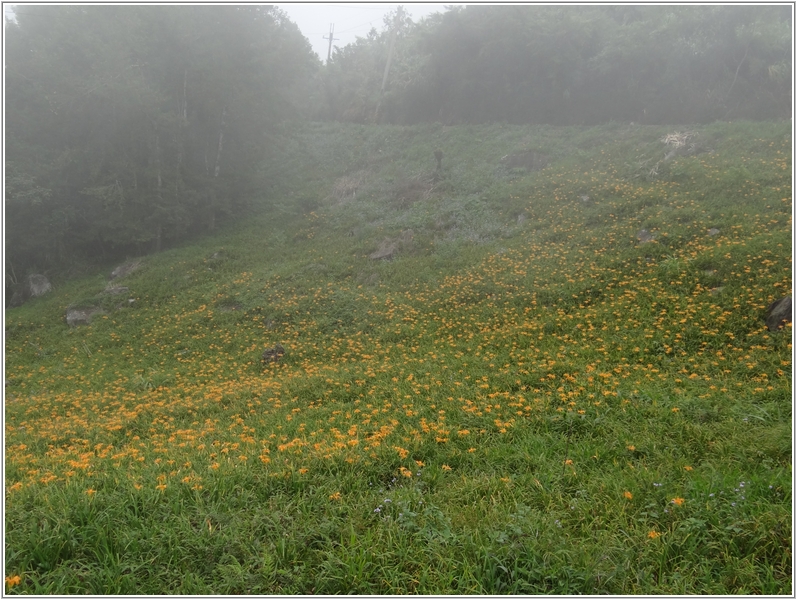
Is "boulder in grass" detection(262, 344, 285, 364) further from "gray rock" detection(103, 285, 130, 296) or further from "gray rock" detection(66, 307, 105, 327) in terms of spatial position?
"gray rock" detection(103, 285, 130, 296)

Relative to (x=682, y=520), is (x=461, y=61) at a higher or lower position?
higher

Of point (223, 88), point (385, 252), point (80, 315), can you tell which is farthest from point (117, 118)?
point (385, 252)

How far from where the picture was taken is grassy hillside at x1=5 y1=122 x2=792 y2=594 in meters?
3.43

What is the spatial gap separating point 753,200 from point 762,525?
1308 cm

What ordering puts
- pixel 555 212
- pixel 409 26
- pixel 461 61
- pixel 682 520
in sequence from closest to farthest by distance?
pixel 682 520, pixel 555 212, pixel 461 61, pixel 409 26

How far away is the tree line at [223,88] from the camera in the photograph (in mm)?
18672

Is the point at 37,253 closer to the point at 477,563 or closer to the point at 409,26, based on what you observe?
the point at 477,563

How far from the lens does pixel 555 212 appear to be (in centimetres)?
1655

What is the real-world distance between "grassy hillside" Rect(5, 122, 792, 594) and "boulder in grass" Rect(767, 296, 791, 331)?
0.59ft

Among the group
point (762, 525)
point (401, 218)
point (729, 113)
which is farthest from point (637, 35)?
point (762, 525)

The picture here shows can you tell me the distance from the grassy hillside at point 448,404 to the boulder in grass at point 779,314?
0.18 m

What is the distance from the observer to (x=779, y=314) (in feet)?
25.6

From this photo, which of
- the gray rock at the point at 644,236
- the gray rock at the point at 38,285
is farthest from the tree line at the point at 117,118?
the gray rock at the point at 644,236

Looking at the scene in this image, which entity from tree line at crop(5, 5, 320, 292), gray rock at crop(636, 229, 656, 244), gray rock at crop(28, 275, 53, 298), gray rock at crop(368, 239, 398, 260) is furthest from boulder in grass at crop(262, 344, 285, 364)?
gray rock at crop(28, 275, 53, 298)
